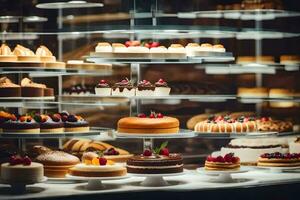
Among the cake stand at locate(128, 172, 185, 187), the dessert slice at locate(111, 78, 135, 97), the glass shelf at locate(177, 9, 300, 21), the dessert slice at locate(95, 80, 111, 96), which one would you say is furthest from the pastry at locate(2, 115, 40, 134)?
the glass shelf at locate(177, 9, 300, 21)

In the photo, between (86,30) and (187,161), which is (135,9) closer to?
Result: (86,30)

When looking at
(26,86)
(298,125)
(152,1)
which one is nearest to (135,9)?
(152,1)

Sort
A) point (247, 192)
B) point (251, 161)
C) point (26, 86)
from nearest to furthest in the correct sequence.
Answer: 1. point (247, 192)
2. point (26, 86)
3. point (251, 161)

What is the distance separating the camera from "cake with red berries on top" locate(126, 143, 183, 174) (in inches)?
251

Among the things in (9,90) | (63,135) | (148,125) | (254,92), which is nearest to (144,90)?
(148,125)

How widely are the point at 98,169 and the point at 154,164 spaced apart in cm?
51

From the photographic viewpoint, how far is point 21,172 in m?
6.00

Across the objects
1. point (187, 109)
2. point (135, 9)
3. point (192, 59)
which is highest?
point (135, 9)

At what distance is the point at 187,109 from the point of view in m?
8.90

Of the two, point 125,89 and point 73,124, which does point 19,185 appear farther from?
point 125,89

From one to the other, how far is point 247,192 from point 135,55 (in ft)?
5.18

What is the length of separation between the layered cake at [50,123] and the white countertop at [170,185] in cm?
48

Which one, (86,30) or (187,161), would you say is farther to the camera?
(187,161)

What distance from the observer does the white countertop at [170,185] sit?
606 cm
